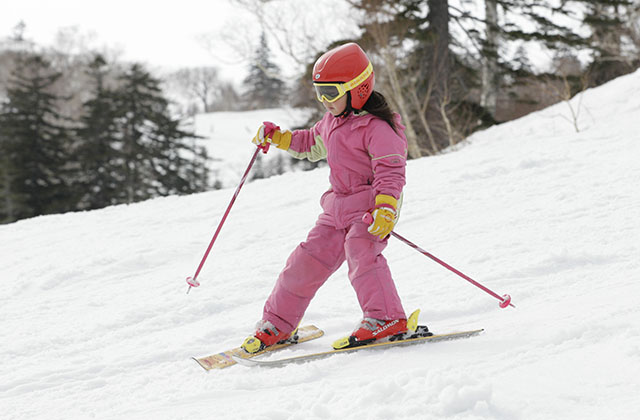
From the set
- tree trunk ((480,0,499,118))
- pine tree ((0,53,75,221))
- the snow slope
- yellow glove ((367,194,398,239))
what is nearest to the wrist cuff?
yellow glove ((367,194,398,239))

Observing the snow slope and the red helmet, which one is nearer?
the snow slope

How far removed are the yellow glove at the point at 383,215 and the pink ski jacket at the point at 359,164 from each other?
1.4 inches

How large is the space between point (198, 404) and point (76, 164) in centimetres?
2100

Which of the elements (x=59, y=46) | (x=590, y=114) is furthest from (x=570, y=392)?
→ (x=59, y=46)

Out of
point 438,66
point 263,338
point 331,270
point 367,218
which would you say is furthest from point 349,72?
point 438,66

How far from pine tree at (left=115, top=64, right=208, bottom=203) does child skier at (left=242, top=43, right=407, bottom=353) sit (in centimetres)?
1880

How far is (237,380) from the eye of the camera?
1.87 metres

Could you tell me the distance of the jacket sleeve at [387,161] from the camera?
2.04 meters

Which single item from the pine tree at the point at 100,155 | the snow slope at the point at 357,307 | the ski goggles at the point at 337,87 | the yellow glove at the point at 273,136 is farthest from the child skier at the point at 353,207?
the pine tree at the point at 100,155

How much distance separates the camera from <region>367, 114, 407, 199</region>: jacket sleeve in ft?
6.70

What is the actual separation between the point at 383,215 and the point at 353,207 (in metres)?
0.24

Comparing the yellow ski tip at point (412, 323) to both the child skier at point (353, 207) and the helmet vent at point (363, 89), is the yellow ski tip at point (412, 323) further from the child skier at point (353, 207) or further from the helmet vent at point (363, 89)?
the helmet vent at point (363, 89)

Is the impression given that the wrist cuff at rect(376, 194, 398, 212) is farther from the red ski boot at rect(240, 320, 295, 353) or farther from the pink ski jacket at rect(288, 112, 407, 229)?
the red ski boot at rect(240, 320, 295, 353)

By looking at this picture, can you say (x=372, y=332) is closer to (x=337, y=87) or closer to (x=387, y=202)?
(x=387, y=202)
